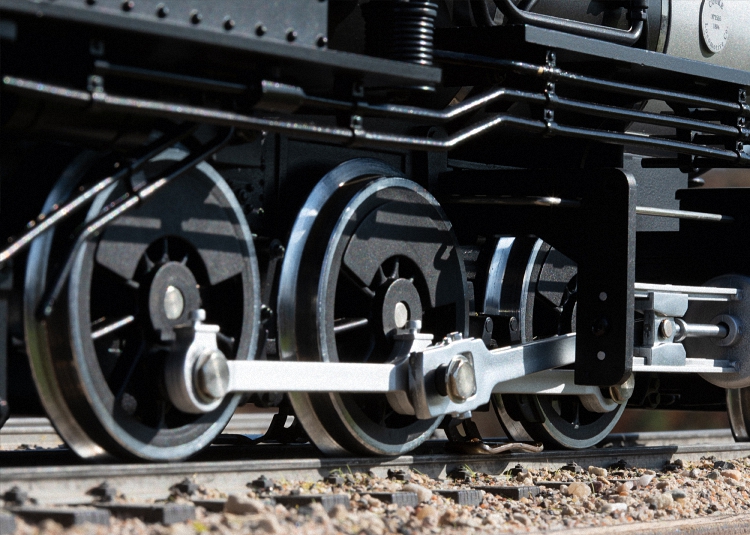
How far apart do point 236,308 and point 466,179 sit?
4.73 ft

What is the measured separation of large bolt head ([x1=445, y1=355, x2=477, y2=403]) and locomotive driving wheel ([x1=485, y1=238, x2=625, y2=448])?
0.78m

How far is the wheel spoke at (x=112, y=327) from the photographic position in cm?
394

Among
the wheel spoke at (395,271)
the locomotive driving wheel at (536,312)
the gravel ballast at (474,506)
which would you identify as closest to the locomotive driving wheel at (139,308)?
the gravel ballast at (474,506)

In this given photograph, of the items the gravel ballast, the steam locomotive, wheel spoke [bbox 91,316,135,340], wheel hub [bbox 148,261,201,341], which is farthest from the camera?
wheel hub [bbox 148,261,201,341]

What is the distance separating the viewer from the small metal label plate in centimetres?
573

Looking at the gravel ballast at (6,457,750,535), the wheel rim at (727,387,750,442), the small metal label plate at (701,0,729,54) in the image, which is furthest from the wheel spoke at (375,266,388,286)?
the wheel rim at (727,387,750,442)

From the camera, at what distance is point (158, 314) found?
13.3ft

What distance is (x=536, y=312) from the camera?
233 inches

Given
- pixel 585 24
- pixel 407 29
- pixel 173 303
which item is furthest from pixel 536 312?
pixel 173 303

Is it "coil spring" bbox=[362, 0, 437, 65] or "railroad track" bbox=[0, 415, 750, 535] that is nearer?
"railroad track" bbox=[0, 415, 750, 535]

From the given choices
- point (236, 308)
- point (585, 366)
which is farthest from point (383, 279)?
point (585, 366)

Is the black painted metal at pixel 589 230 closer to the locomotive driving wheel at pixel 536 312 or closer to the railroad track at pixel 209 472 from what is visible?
the locomotive driving wheel at pixel 536 312

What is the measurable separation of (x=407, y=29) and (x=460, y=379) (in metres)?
1.38

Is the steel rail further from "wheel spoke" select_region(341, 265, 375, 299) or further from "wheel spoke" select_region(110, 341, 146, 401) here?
"wheel spoke" select_region(341, 265, 375, 299)
